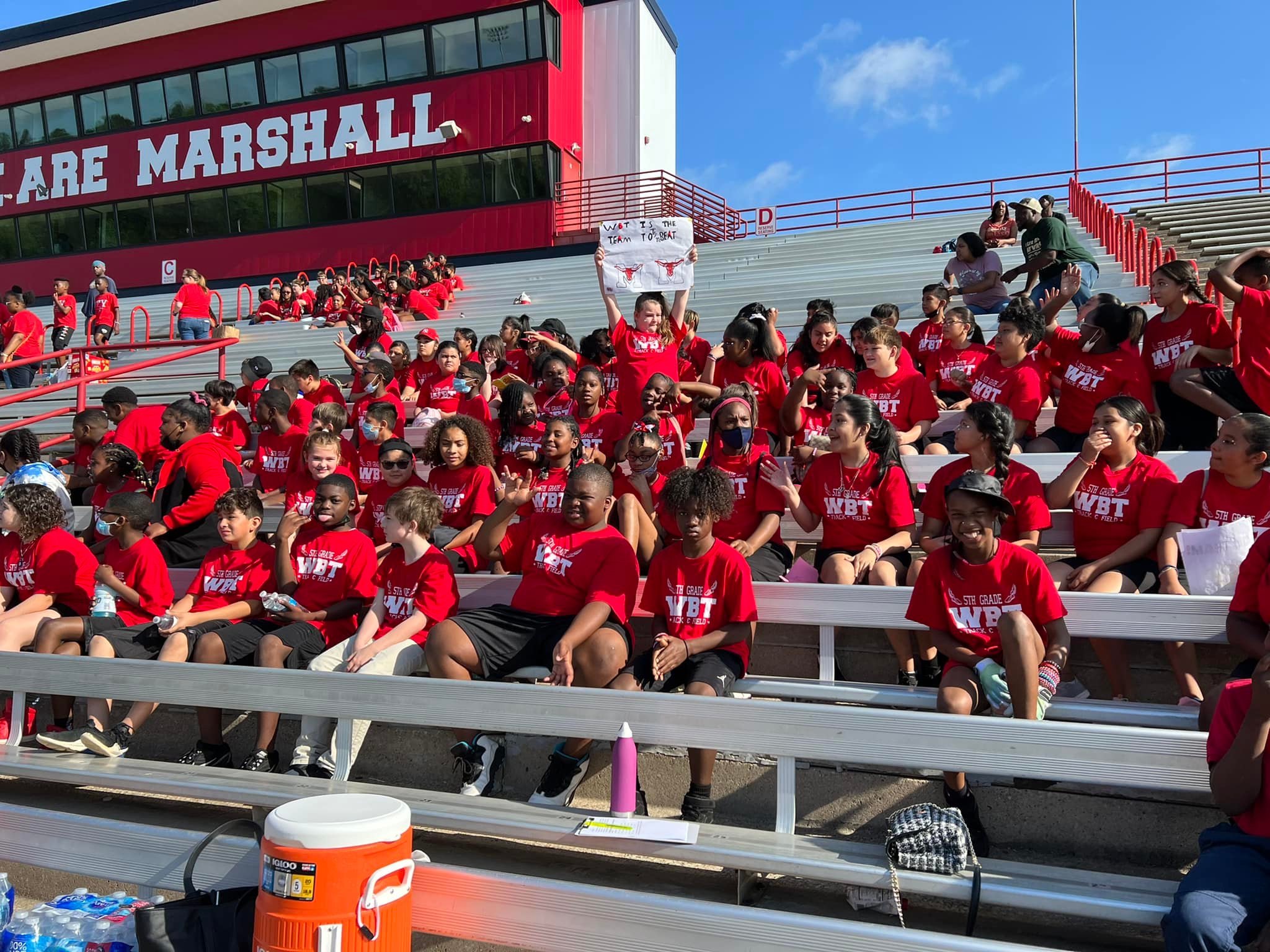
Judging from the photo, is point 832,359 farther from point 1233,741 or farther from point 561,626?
point 1233,741

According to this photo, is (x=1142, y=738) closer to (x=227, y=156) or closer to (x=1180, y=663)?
(x=1180, y=663)

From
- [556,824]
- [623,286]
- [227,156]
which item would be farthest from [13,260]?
[556,824]

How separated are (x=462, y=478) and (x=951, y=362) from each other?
11.2 feet

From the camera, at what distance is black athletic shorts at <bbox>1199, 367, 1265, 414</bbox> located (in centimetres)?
512

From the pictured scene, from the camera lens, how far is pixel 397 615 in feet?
14.4

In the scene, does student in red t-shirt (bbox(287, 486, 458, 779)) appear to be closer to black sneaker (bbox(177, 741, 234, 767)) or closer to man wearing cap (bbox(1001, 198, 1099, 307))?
black sneaker (bbox(177, 741, 234, 767))

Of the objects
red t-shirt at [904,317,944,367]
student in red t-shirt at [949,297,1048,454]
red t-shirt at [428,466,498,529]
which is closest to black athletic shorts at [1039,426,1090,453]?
student in red t-shirt at [949,297,1048,454]

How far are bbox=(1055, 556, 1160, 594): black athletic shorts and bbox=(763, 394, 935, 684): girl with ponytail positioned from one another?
30.2 inches

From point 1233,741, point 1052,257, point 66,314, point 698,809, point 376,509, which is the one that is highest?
point 66,314

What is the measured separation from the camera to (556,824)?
3.10m

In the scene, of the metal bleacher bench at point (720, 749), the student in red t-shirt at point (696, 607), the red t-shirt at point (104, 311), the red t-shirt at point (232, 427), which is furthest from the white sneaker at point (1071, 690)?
the red t-shirt at point (104, 311)

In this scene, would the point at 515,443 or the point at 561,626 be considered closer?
the point at 561,626

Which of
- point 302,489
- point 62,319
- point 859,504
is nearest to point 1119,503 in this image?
point 859,504

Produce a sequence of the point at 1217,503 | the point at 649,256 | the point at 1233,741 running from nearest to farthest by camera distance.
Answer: the point at 1233,741 → the point at 1217,503 → the point at 649,256
